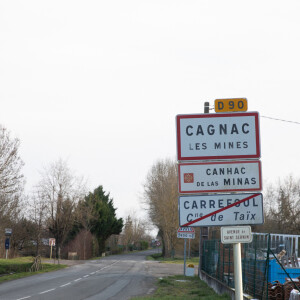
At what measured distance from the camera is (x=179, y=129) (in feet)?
18.9

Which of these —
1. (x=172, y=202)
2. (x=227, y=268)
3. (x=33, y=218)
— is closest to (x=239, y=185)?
(x=227, y=268)

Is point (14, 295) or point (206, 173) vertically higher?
point (206, 173)

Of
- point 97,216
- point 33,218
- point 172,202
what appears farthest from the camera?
point 97,216

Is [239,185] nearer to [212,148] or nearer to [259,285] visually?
[212,148]

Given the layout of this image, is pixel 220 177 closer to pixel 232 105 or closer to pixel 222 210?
pixel 222 210

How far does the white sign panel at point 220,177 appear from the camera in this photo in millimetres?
5684

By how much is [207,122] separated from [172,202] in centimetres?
5179

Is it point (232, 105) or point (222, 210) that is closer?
point (222, 210)

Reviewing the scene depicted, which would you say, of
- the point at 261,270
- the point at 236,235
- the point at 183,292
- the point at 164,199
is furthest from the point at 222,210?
the point at 164,199

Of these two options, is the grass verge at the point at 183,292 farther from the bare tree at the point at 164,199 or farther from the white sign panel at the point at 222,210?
the bare tree at the point at 164,199

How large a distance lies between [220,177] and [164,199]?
52036 mm

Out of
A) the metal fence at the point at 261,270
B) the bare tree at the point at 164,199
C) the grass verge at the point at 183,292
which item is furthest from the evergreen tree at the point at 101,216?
the metal fence at the point at 261,270

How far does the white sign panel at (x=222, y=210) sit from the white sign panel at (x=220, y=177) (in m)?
0.10

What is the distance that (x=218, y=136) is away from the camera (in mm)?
5738
